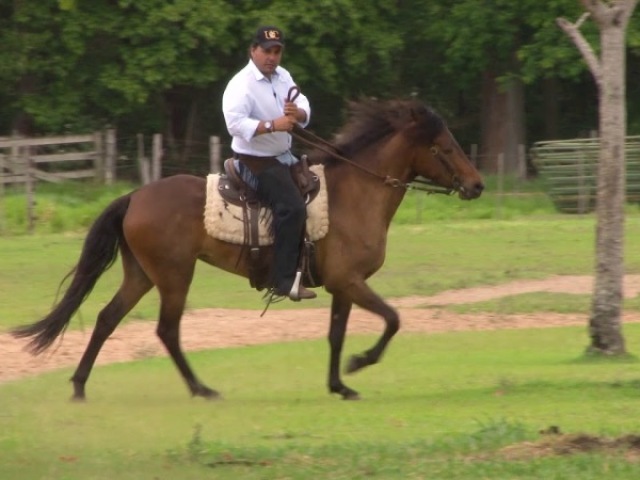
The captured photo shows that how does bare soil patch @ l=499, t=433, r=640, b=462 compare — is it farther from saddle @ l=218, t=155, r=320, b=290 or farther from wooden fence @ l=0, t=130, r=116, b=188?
wooden fence @ l=0, t=130, r=116, b=188

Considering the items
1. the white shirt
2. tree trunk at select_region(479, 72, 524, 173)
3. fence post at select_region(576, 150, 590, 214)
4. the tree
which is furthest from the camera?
tree trunk at select_region(479, 72, 524, 173)

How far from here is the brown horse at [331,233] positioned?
11.6m

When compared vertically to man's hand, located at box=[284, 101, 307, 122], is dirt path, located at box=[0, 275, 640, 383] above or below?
below

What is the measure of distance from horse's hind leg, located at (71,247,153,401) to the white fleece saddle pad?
2.60 feet

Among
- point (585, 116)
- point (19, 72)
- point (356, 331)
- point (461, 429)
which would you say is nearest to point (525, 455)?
point (461, 429)

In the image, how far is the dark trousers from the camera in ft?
37.0

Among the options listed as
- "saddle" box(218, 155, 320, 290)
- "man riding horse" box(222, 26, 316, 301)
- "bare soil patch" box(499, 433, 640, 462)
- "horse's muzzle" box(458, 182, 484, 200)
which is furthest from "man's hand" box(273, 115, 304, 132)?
"bare soil patch" box(499, 433, 640, 462)

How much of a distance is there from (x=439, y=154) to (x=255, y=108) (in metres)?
1.61

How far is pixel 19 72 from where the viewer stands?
3625 cm

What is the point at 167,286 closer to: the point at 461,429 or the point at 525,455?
the point at 461,429

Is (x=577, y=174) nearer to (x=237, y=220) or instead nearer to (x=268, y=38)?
(x=237, y=220)

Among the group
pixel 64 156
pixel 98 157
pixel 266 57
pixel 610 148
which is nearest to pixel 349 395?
pixel 266 57

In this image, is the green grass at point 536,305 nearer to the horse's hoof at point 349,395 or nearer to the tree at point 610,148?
Result: the tree at point 610,148

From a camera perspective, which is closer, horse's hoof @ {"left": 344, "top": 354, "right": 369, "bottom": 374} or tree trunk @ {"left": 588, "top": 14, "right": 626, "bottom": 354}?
horse's hoof @ {"left": 344, "top": 354, "right": 369, "bottom": 374}
